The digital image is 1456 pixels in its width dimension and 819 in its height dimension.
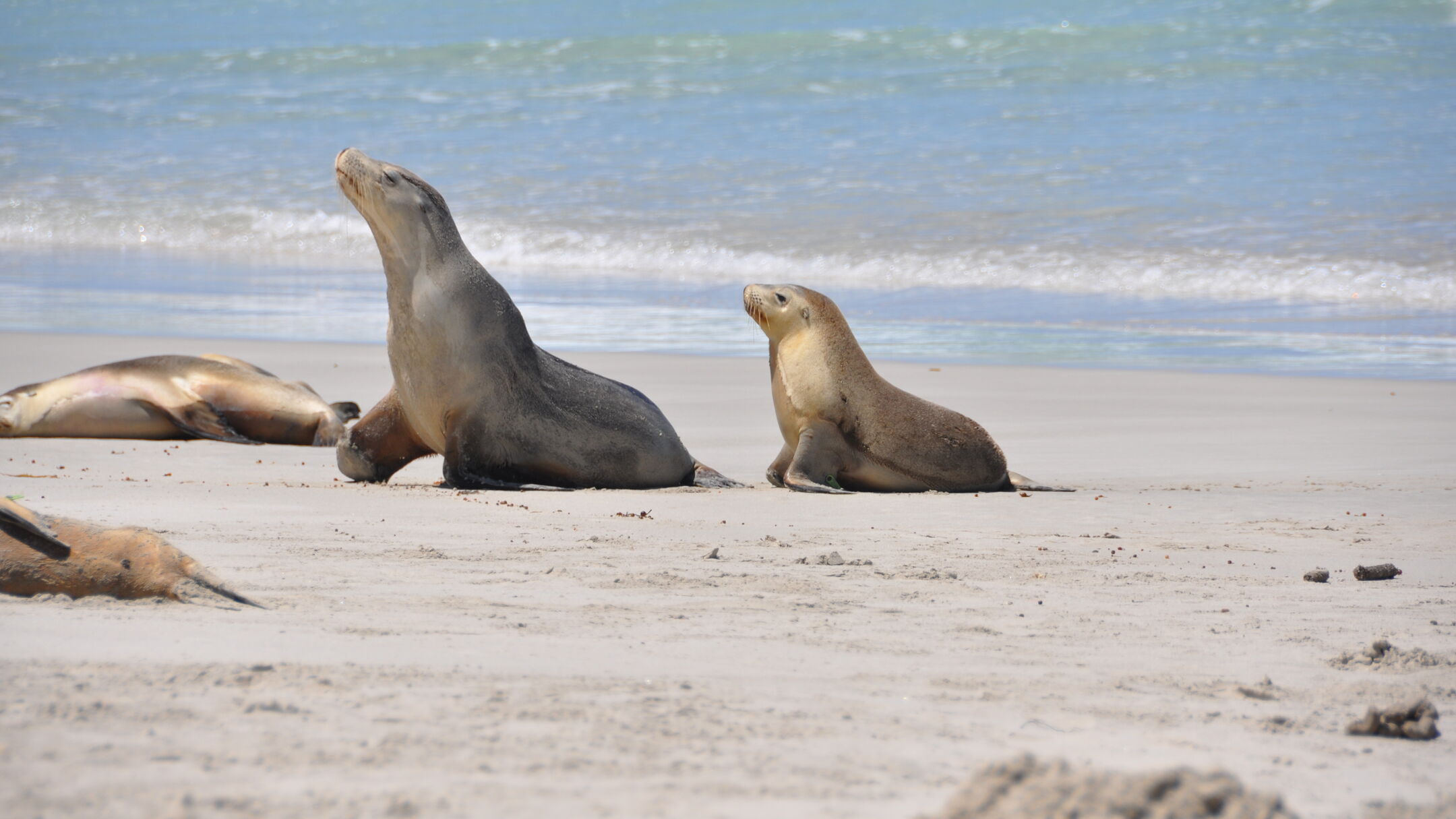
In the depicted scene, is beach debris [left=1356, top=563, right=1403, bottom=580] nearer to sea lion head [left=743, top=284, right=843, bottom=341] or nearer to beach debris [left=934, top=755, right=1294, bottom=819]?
beach debris [left=934, top=755, right=1294, bottom=819]

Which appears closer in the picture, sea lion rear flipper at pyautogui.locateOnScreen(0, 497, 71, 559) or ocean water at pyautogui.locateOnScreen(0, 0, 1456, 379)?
sea lion rear flipper at pyautogui.locateOnScreen(0, 497, 71, 559)

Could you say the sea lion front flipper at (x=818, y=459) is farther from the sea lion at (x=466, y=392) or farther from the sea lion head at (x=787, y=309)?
the sea lion head at (x=787, y=309)

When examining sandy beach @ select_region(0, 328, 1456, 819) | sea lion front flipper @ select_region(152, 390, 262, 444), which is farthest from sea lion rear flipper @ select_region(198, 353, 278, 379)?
sandy beach @ select_region(0, 328, 1456, 819)

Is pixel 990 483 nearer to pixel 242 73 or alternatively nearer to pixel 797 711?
pixel 797 711

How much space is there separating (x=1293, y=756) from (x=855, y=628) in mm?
1072

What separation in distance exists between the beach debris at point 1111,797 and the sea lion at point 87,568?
1845mm

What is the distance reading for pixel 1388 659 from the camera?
3.18 metres

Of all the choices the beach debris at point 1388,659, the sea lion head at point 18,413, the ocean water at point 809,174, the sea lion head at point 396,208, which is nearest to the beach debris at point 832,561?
the beach debris at point 1388,659

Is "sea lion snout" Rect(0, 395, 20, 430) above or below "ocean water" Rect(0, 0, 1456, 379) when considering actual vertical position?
below

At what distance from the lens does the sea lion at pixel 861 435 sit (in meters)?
6.18

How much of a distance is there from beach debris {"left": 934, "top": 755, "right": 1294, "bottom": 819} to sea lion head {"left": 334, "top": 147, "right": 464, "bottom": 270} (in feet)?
14.0

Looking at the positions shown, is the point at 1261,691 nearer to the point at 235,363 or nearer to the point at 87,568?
the point at 87,568

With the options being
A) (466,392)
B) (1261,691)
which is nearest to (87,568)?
(1261,691)

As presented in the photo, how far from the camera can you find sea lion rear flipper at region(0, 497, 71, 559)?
124 inches
